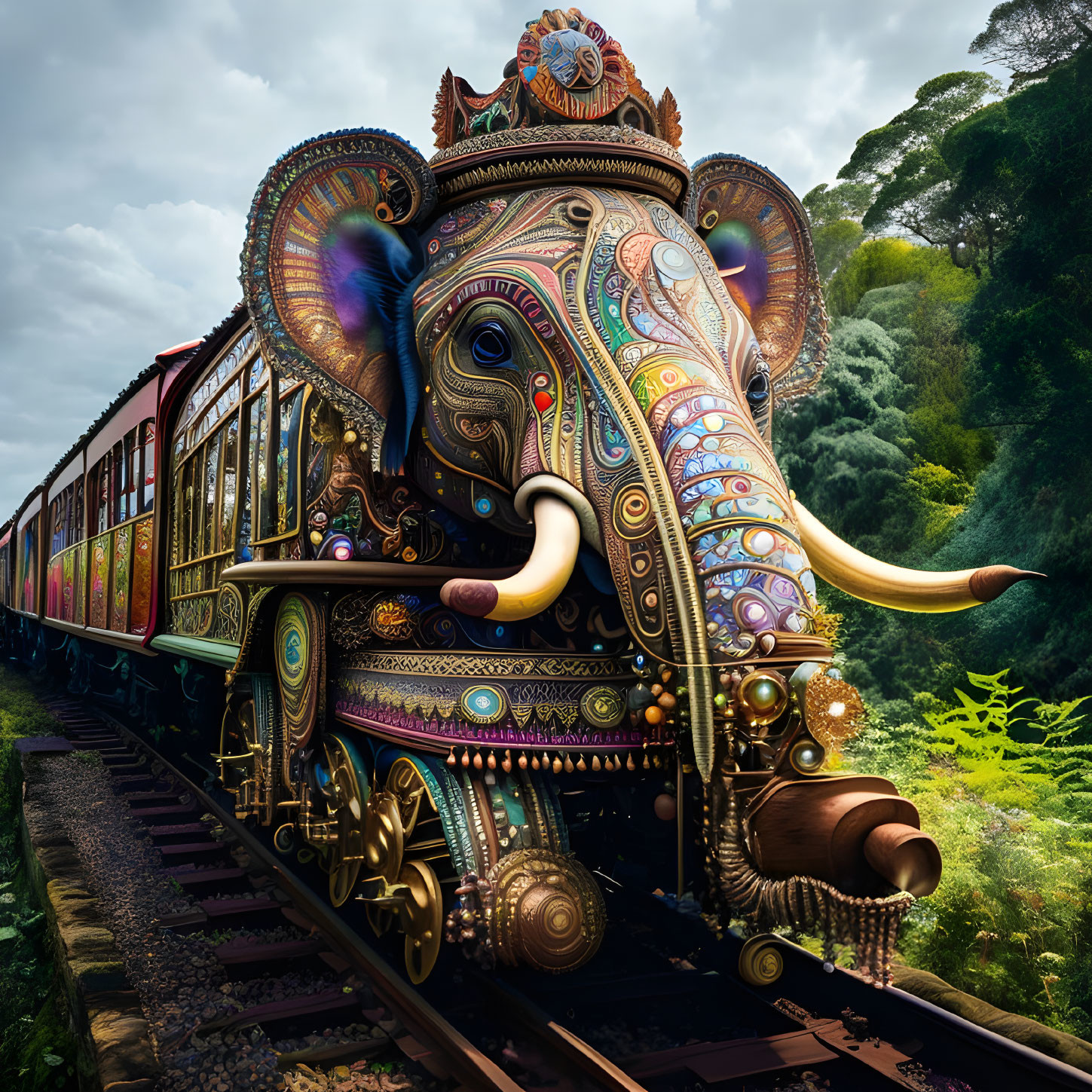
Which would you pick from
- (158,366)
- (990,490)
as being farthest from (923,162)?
(158,366)

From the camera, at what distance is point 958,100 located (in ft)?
65.4

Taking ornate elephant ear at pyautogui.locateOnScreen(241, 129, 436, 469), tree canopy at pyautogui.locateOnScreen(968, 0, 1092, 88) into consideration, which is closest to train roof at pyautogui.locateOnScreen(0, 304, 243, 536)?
ornate elephant ear at pyautogui.locateOnScreen(241, 129, 436, 469)

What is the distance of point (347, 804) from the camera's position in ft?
12.4

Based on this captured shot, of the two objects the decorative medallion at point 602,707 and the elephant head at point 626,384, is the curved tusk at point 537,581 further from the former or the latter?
the decorative medallion at point 602,707

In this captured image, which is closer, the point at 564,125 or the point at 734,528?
the point at 734,528

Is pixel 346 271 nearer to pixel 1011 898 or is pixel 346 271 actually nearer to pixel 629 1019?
pixel 629 1019

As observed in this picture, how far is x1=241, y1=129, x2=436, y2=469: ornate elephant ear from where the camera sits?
3.50 m

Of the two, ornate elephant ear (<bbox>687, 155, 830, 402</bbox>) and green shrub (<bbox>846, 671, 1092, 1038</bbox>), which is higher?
ornate elephant ear (<bbox>687, 155, 830, 402</bbox>)

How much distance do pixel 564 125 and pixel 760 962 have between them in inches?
122

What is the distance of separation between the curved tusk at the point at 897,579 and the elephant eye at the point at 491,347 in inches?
44.7

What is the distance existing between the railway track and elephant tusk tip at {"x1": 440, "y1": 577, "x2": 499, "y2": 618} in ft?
4.76

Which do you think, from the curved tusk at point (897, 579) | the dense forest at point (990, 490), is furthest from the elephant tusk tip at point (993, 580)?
the dense forest at point (990, 490)

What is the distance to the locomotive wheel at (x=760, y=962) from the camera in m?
3.14

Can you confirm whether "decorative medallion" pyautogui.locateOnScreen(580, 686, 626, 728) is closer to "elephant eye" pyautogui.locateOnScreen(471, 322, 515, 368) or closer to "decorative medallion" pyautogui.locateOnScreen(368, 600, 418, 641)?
"decorative medallion" pyautogui.locateOnScreen(368, 600, 418, 641)
